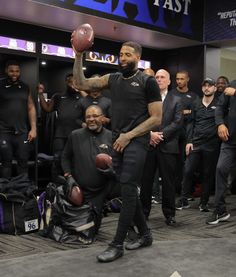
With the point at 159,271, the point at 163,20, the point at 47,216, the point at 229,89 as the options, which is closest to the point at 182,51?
the point at 163,20

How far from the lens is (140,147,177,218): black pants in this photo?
3.88 meters

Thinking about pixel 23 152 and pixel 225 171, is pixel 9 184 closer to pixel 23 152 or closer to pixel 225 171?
pixel 23 152

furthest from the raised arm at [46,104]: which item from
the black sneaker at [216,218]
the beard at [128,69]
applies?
the beard at [128,69]

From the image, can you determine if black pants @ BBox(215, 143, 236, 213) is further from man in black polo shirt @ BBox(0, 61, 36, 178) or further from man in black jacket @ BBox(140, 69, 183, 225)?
man in black polo shirt @ BBox(0, 61, 36, 178)

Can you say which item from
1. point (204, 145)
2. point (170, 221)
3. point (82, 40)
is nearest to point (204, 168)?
point (204, 145)

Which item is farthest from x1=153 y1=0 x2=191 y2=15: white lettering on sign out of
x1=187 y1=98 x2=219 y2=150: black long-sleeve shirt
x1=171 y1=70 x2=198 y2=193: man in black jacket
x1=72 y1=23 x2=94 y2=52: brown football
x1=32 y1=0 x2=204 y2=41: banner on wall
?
x1=72 y1=23 x2=94 y2=52: brown football

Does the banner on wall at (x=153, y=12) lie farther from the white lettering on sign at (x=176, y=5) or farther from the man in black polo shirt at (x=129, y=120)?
the man in black polo shirt at (x=129, y=120)

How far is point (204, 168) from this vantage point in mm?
4840

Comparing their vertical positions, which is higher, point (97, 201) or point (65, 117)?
point (65, 117)

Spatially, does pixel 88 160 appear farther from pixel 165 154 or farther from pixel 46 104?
pixel 46 104

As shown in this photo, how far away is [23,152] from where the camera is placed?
4746 mm

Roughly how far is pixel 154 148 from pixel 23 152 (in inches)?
61.6

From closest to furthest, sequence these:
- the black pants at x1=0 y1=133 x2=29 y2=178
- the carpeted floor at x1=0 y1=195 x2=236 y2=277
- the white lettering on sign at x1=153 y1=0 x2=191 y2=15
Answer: the carpeted floor at x1=0 y1=195 x2=236 y2=277 < the black pants at x1=0 y1=133 x2=29 y2=178 < the white lettering on sign at x1=153 y1=0 x2=191 y2=15

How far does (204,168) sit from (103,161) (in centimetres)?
173
